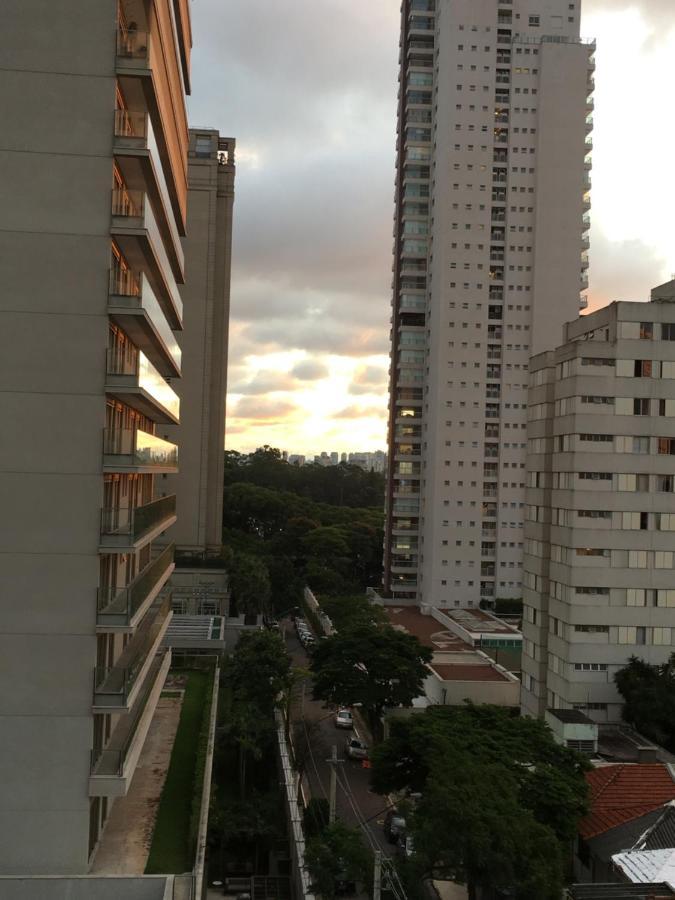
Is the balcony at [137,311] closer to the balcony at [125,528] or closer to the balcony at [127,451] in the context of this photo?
the balcony at [127,451]

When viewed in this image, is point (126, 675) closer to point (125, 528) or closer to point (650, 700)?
point (125, 528)

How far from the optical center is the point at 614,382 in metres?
32.5

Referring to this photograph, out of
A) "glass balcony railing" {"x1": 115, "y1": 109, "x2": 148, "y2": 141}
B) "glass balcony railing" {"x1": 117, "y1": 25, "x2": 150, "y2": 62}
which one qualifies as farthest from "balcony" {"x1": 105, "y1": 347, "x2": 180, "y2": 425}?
"glass balcony railing" {"x1": 117, "y1": 25, "x2": 150, "y2": 62}

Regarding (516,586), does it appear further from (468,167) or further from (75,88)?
(75,88)

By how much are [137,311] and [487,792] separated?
12621mm

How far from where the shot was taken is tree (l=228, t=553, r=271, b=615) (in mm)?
53219

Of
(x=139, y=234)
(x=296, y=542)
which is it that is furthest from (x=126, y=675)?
(x=296, y=542)

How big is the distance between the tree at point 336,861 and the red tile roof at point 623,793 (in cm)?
710

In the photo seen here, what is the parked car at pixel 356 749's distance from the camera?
3288 cm

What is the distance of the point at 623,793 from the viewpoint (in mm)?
23250

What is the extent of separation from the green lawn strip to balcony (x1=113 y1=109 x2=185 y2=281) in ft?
45.5

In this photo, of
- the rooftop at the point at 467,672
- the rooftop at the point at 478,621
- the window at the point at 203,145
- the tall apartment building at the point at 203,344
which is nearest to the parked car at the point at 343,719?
the rooftop at the point at 467,672

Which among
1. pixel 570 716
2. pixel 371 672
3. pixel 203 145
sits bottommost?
pixel 570 716

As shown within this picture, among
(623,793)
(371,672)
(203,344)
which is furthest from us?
(203,344)
